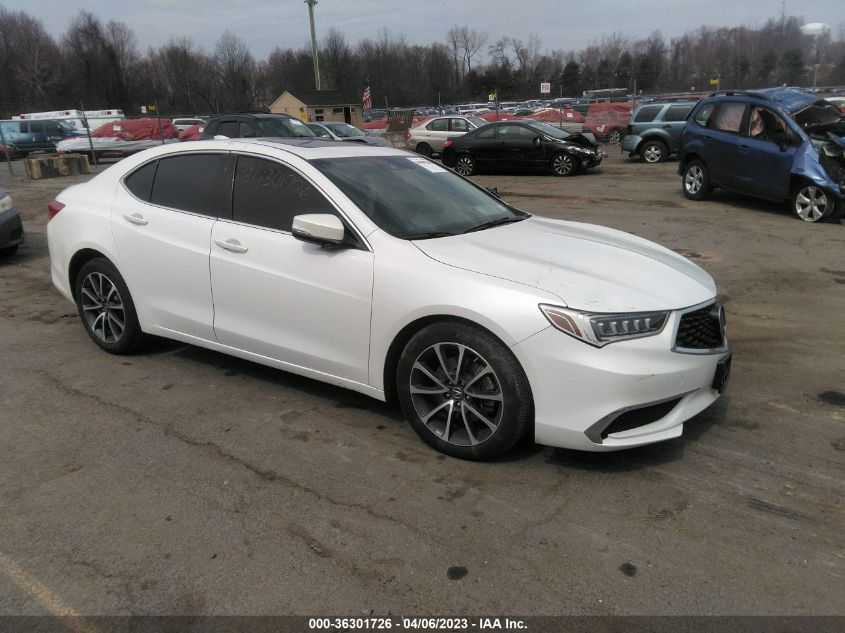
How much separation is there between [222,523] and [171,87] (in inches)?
3442

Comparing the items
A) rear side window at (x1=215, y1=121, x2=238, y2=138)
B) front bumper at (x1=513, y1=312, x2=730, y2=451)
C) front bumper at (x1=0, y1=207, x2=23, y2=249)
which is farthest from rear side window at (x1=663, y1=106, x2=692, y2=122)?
front bumper at (x1=513, y1=312, x2=730, y2=451)

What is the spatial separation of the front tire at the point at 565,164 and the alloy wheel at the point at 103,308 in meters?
13.8

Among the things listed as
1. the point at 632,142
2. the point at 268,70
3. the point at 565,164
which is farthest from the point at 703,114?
the point at 268,70

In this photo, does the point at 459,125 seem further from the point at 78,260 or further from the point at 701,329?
the point at 701,329

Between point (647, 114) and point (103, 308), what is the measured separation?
18.2m

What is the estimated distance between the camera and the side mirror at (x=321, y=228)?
3617 millimetres

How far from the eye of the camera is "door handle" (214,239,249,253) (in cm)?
408

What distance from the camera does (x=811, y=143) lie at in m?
9.61

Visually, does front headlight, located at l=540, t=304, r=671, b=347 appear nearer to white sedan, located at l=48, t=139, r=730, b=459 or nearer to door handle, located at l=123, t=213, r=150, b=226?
white sedan, located at l=48, t=139, r=730, b=459

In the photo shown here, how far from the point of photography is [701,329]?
3.37 metres

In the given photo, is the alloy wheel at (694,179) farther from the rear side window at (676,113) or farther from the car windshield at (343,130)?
the car windshield at (343,130)

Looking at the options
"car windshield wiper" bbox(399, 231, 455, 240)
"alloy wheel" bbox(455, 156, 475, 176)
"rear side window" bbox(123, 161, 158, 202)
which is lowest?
"alloy wheel" bbox(455, 156, 475, 176)

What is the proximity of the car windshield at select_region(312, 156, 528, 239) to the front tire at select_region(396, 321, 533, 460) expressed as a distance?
724 mm

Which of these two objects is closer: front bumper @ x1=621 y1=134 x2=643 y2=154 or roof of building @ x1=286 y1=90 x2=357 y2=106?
front bumper @ x1=621 y1=134 x2=643 y2=154
